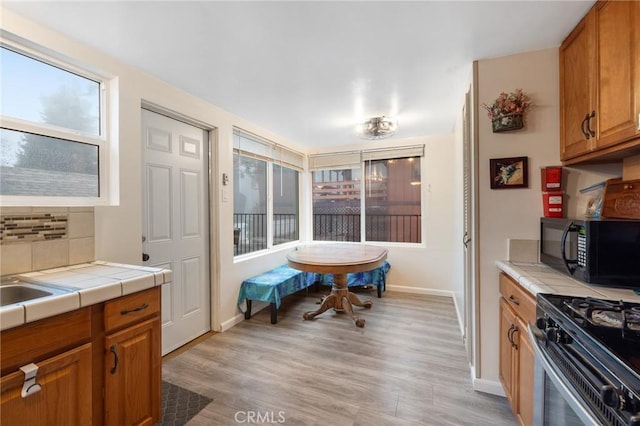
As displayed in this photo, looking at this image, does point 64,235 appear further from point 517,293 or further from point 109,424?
point 517,293

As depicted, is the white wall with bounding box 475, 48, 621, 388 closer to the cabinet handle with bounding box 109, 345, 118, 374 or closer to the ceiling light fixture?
the ceiling light fixture

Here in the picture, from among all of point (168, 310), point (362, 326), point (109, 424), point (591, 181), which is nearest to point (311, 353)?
point (362, 326)

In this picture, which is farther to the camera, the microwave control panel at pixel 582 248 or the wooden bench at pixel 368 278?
the wooden bench at pixel 368 278

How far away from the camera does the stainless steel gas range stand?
70cm

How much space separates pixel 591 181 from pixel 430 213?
2.33 meters

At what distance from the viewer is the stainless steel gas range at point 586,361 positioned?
698 millimetres

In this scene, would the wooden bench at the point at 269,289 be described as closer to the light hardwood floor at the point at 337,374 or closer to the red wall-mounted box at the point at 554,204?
the light hardwood floor at the point at 337,374

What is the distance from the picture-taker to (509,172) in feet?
5.99

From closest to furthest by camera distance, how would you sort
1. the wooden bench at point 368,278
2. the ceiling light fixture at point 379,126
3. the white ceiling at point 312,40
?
the white ceiling at point 312,40 < the ceiling light fixture at point 379,126 < the wooden bench at point 368,278

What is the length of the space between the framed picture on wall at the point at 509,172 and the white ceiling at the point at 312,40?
49cm

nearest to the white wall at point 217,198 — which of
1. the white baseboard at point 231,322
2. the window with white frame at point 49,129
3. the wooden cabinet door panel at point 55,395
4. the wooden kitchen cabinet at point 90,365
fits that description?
the white baseboard at point 231,322

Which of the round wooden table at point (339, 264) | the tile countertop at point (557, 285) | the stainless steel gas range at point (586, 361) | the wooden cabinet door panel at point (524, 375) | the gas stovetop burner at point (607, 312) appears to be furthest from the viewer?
the round wooden table at point (339, 264)

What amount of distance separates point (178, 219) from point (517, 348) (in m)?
2.68

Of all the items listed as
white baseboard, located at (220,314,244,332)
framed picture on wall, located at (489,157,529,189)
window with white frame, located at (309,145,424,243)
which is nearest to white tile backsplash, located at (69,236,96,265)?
white baseboard, located at (220,314,244,332)
